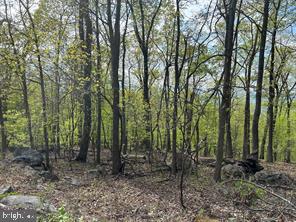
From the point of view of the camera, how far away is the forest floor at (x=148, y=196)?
242 inches

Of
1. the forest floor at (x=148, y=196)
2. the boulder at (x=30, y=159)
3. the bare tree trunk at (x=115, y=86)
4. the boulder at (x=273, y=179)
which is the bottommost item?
the forest floor at (x=148, y=196)

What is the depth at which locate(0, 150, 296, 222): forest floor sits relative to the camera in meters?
6.15

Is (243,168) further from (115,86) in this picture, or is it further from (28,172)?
(28,172)

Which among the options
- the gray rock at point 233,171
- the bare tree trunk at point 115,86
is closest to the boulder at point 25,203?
the bare tree trunk at point 115,86

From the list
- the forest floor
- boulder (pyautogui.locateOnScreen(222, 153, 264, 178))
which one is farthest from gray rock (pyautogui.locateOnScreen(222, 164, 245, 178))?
the forest floor

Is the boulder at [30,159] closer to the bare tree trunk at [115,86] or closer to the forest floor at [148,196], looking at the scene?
the forest floor at [148,196]

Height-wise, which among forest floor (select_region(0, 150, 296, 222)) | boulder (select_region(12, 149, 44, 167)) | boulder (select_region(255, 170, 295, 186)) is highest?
boulder (select_region(12, 149, 44, 167))

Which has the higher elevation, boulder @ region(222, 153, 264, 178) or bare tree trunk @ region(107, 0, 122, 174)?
bare tree trunk @ region(107, 0, 122, 174)

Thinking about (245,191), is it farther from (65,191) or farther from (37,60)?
(37,60)

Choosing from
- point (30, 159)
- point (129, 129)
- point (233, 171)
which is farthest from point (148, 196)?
point (129, 129)

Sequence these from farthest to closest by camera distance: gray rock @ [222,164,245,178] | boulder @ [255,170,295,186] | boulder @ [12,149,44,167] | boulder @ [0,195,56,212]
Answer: boulder @ [12,149,44,167] < gray rock @ [222,164,245,178] < boulder @ [255,170,295,186] < boulder @ [0,195,56,212]

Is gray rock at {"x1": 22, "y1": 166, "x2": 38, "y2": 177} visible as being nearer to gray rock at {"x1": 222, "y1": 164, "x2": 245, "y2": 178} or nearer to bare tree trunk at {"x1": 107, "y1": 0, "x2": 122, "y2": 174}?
bare tree trunk at {"x1": 107, "y1": 0, "x2": 122, "y2": 174}

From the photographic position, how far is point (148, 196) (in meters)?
7.77

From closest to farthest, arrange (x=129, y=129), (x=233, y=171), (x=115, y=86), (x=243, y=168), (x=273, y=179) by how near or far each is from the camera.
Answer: (x=273, y=179) < (x=233, y=171) < (x=243, y=168) < (x=115, y=86) < (x=129, y=129)
